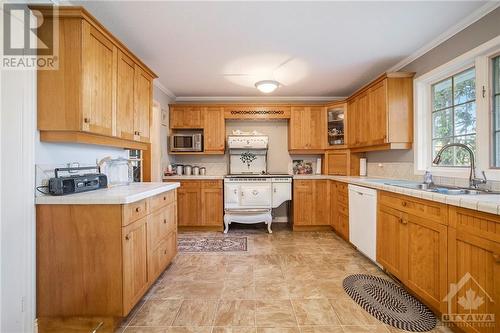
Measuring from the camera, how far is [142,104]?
2.54 m

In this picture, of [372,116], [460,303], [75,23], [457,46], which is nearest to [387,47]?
[457,46]

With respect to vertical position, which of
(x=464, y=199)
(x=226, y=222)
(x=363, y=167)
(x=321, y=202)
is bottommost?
(x=226, y=222)

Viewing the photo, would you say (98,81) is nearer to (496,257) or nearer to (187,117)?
(187,117)

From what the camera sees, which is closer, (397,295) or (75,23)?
(75,23)

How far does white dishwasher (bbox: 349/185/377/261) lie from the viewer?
2.57m

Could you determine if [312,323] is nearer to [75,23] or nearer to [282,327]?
[282,327]

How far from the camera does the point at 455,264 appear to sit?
1526 mm

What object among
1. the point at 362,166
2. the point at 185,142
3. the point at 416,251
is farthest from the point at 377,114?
the point at 185,142

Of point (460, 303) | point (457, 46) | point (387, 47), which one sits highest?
point (387, 47)

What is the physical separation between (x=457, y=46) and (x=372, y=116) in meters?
1.13

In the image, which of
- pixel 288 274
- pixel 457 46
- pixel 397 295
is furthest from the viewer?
pixel 288 274

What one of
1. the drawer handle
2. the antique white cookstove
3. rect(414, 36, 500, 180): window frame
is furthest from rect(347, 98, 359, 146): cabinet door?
the drawer handle

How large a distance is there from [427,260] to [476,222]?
0.56 metres

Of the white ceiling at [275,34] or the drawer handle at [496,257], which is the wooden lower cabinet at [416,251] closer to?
the drawer handle at [496,257]
